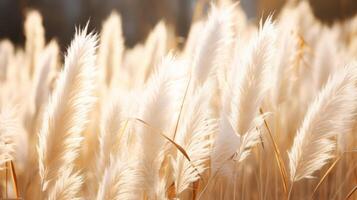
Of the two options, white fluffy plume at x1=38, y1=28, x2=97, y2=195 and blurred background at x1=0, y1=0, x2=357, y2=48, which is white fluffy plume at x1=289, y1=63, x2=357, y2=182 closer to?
white fluffy plume at x1=38, y1=28, x2=97, y2=195

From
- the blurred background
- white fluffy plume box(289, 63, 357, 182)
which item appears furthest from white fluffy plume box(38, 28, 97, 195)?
the blurred background

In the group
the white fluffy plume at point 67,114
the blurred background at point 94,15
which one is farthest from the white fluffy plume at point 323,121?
the blurred background at point 94,15

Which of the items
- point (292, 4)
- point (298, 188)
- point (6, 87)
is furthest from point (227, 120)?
point (292, 4)

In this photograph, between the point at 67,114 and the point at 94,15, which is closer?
the point at 67,114

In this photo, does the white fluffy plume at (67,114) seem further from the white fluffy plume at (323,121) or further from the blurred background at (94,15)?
the blurred background at (94,15)

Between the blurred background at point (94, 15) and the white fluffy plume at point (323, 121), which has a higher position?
the blurred background at point (94, 15)

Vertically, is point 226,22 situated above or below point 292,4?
below

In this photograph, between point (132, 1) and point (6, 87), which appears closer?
point (6, 87)

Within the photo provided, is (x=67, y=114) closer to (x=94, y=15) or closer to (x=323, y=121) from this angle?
(x=323, y=121)

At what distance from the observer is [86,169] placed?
0.82m

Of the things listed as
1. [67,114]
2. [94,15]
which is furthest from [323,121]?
[94,15]

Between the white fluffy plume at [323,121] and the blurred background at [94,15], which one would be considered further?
the blurred background at [94,15]

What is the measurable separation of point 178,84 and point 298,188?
13.9 inches

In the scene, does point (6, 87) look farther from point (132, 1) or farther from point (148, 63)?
point (132, 1)
